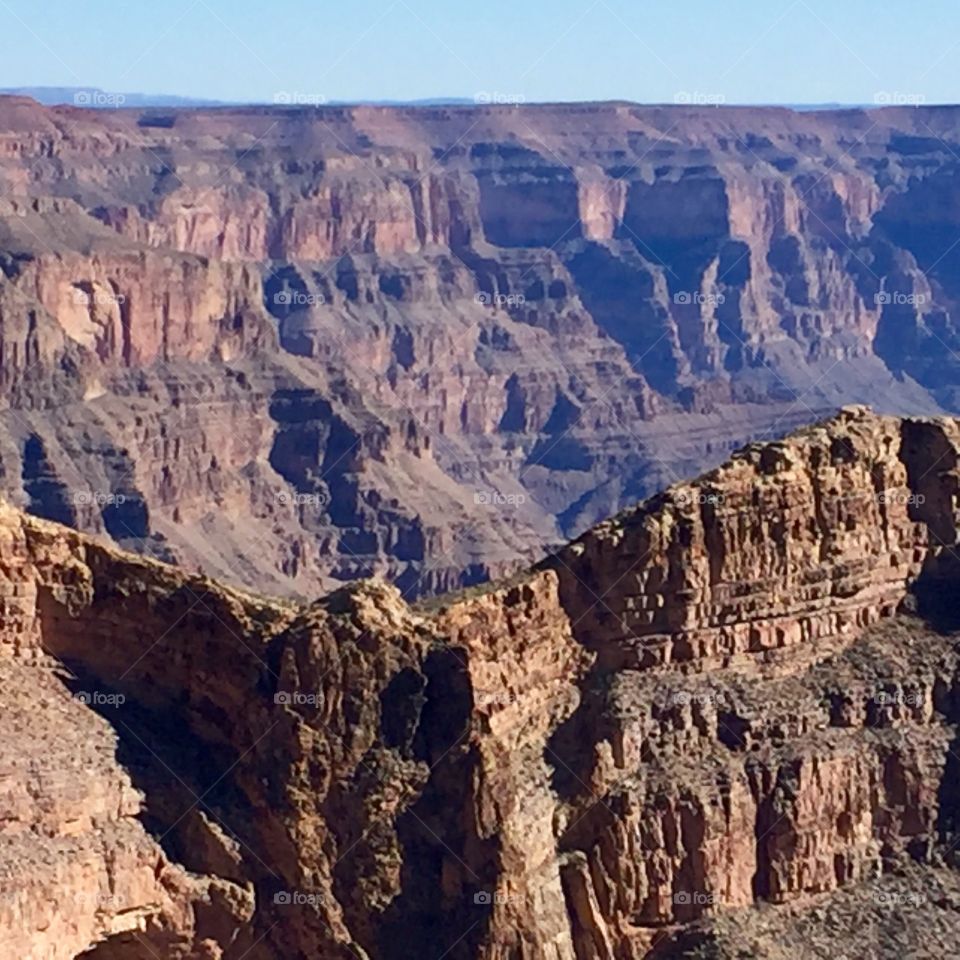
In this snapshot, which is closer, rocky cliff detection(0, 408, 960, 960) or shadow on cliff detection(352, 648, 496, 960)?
rocky cliff detection(0, 408, 960, 960)

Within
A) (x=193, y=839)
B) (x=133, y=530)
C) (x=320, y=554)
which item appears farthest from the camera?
(x=320, y=554)

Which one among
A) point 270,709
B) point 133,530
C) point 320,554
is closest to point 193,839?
point 270,709

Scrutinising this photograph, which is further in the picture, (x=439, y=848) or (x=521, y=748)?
(x=521, y=748)

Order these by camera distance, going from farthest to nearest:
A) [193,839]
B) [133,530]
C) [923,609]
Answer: [133,530], [923,609], [193,839]

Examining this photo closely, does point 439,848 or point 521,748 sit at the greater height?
point 521,748

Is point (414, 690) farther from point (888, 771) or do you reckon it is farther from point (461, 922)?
point (888, 771)

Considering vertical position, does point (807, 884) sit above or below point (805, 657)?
below

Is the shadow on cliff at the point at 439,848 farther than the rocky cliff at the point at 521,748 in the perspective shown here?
Yes

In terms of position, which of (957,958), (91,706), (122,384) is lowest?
(957,958)
